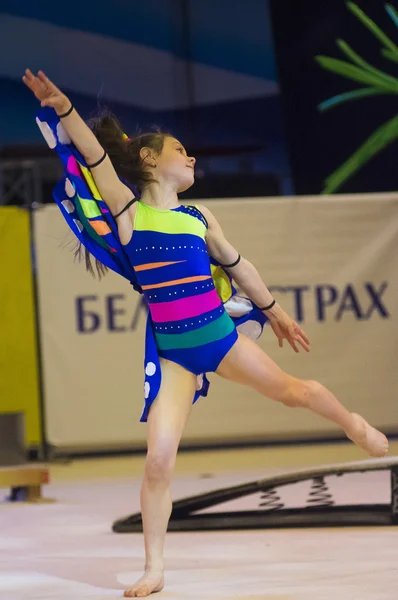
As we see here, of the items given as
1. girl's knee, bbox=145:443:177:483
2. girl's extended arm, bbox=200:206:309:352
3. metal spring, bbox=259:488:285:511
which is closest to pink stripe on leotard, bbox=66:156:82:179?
girl's extended arm, bbox=200:206:309:352

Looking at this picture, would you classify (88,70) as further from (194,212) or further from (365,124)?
(194,212)

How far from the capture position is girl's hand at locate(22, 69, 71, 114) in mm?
3213

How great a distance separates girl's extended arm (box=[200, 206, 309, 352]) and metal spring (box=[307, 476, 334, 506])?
119 centimetres

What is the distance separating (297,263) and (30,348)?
1.84 m

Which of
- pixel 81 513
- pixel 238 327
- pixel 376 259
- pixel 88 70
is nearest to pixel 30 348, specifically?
pixel 81 513

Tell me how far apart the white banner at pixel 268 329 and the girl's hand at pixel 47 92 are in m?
3.17

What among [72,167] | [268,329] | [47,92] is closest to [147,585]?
[72,167]

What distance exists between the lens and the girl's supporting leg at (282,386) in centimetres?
343

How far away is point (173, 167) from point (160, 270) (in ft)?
1.29

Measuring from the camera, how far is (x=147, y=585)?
3191mm

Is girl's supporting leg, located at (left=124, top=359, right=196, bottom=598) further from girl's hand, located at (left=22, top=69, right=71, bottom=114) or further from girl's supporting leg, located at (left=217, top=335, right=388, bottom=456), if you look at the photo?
girl's hand, located at (left=22, top=69, right=71, bottom=114)

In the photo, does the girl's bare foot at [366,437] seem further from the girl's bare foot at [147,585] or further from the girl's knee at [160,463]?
the girl's bare foot at [147,585]

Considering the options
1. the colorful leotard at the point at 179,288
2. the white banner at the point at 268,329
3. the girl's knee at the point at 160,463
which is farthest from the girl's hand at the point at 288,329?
the white banner at the point at 268,329

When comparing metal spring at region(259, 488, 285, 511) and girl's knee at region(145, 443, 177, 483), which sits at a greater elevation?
girl's knee at region(145, 443, 177, 483)
